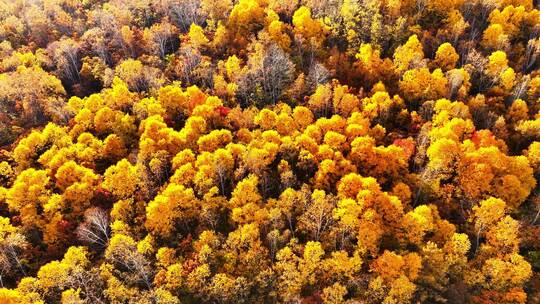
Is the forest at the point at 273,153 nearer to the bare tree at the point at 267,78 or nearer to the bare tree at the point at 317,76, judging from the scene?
the bare tree at the point at 267,78

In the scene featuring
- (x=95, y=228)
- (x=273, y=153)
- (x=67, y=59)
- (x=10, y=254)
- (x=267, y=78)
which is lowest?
(x=10, y=254)

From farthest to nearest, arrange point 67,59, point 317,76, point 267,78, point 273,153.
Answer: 1. point 67,59
2. point 267,78
3. point 317,76
4. point 273,153

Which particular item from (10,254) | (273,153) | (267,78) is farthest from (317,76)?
(10,254)

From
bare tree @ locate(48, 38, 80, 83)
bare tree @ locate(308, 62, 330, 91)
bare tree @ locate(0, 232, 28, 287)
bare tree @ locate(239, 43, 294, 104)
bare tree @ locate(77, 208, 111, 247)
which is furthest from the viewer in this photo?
bare tree @ locate(48, 38, 80, 83)

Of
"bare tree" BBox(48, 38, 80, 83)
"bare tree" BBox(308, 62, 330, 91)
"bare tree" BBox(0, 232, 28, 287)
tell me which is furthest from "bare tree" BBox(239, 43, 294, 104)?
"bare tree" BBox(0, 232, 28, 287)

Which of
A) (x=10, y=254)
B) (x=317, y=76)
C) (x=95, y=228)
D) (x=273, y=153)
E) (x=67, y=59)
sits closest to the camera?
(x=10, y=254)

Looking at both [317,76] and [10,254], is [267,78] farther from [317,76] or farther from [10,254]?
[10,254]

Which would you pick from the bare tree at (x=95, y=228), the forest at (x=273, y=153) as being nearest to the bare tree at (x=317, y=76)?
the forest at (x=273, y=153)

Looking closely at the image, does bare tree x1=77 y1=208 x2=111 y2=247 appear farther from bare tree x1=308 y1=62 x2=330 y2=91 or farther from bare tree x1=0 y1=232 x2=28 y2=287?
bare tree x1=308 y1=62 x2=330 y2=91

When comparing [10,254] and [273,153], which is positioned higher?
[273,153]
